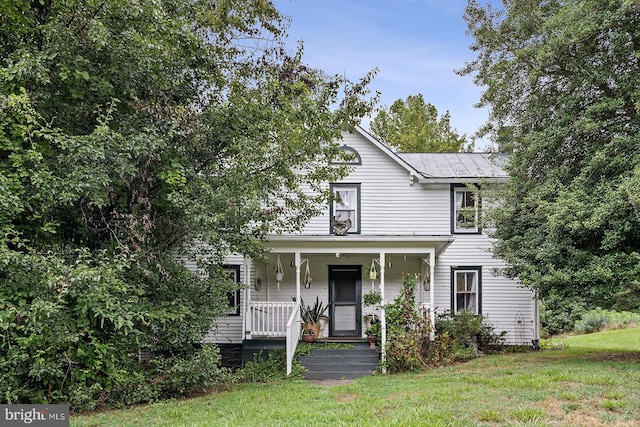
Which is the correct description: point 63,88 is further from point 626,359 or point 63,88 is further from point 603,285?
point 626,359

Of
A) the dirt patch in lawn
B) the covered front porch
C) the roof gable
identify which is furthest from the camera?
the roof gable

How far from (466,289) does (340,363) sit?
489cm

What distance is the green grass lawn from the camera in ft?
19.2

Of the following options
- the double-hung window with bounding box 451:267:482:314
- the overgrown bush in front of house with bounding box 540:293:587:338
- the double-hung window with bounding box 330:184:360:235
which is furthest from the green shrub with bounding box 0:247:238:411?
the overgrown bush in front of house with bounding box 540:293:587:338

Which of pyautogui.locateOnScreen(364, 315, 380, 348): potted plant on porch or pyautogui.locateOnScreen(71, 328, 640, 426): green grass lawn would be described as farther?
pyautogui.locateOnScreen(364, 315, 380, 348): potted plant on porch

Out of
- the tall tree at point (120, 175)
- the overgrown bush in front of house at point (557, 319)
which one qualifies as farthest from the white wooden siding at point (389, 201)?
the overgrown bush in front of house at point (557, 319)

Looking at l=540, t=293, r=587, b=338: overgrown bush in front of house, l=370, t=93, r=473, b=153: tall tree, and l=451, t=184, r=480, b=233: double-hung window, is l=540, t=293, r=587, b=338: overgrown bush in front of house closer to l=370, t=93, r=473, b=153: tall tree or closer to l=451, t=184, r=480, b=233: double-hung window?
l=370, t=93, r=473, b=153: tall tree

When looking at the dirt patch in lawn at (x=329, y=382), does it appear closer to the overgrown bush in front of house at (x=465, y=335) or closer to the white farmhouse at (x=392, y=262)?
the overgrown bush in front of house at (x=465, y=335)

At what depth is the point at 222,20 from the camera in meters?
10.3

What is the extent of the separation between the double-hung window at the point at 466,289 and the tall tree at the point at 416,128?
1366 cm

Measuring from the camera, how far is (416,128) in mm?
27000

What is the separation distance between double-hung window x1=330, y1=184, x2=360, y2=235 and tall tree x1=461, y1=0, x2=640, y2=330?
4.05 metres

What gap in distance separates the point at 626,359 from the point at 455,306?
4.52m

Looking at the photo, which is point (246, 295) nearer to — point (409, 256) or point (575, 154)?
point (409, 256)
